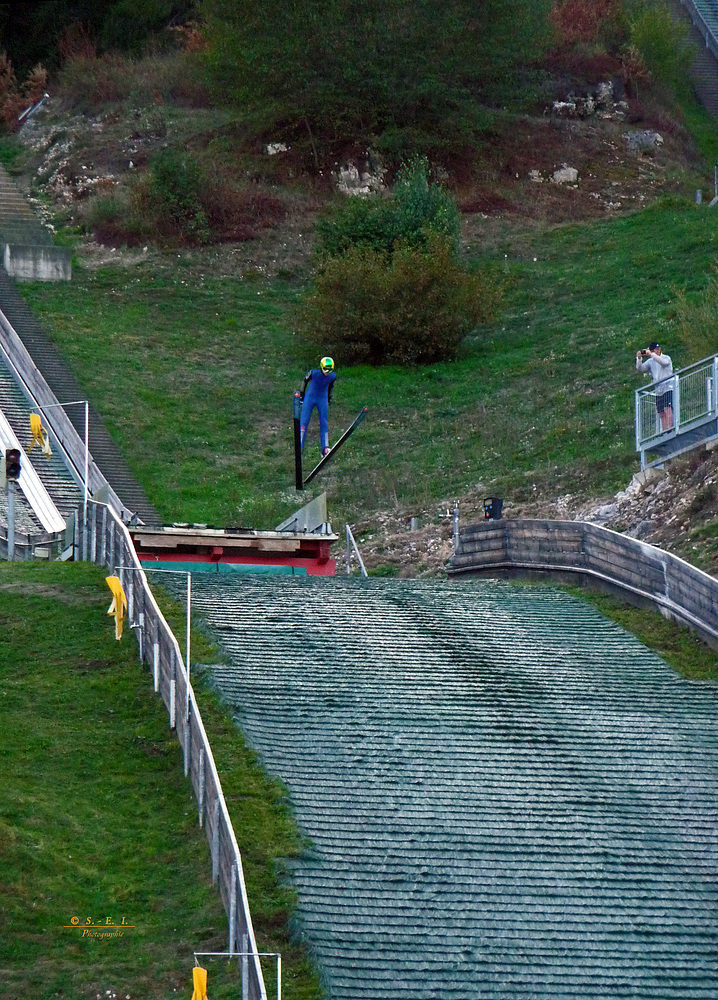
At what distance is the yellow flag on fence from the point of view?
2359cm

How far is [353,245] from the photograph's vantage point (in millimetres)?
39469

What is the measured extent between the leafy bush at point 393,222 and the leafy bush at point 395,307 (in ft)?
5.71

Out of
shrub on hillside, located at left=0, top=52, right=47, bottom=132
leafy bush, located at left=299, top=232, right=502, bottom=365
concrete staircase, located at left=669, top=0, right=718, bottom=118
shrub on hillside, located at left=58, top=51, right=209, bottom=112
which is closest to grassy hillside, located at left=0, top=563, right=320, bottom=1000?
leafy bush, located at left=299, top=232, right=502, bottom=365

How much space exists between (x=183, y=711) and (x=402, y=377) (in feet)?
73.0

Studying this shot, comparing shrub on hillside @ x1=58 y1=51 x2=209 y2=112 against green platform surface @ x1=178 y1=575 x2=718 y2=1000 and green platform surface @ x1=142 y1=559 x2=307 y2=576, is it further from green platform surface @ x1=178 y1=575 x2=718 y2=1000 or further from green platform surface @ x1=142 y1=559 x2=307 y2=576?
green platform surface @ x1=178 y1=575 x2=718 y2=1000

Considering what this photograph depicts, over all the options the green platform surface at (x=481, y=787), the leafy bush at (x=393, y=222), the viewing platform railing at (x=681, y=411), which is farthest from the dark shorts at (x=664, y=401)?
the leafy bush at (x=393, y=222)

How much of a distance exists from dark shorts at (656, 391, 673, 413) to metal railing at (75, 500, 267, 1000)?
801 cm

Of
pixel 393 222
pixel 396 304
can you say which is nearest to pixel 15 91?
pixel 393 222

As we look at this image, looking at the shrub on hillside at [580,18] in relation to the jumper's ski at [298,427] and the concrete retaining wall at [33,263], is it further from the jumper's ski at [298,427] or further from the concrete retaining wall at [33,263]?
the jumper's ski at [298,427]

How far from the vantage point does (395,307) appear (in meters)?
36.9

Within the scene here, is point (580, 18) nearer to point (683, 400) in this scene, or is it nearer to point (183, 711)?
point (683, 400)

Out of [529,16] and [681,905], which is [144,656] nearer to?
[681,905]

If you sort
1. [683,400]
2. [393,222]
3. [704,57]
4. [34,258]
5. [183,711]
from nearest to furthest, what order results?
[183,711], [683,400], [393,222], [34,258], [704,57]

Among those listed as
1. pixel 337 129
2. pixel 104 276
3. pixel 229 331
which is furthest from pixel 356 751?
pixel 337 129
